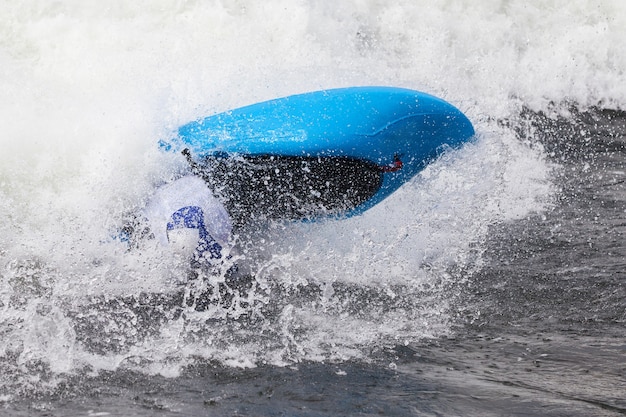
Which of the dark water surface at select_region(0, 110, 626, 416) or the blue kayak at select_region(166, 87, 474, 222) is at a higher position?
the blue kayak at select_region(166, 87, 474, 222)

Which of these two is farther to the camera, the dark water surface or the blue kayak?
the blue kayak

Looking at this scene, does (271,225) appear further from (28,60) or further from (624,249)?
(28,60)

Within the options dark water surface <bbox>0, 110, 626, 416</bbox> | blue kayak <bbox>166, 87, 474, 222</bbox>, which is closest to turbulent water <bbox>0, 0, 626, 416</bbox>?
dark water surface <bbox>0, 110, 626, 416</bbox>

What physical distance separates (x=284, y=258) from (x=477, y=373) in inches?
62.4

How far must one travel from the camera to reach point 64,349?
3.52 metres

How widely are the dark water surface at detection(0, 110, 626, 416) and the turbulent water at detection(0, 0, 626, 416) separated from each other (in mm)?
11

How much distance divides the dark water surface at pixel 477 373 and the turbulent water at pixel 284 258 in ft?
0.04

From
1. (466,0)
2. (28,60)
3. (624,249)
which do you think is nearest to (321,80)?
(624,249)

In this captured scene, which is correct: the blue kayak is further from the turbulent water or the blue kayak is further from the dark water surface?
the dark water surface

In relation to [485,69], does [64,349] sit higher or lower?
lower

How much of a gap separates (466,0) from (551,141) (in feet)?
9.41

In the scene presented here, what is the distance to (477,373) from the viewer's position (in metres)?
3.44

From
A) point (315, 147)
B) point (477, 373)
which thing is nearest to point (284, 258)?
point (315, 147)

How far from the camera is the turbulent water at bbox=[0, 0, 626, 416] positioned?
3.31 metres
